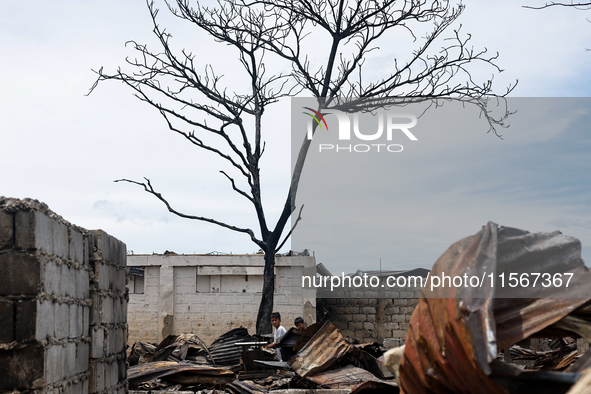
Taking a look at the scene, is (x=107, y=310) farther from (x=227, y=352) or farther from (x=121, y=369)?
(x=227, y=352)

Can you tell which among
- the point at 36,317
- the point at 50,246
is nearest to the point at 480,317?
the point at 36,317

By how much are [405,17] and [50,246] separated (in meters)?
11.1

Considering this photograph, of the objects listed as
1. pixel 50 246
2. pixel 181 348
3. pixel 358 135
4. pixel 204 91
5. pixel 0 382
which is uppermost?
pixel 204 91

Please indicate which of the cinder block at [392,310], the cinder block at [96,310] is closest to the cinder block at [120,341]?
the cinder block at [96,310]

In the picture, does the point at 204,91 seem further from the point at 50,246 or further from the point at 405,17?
the point at 50,246

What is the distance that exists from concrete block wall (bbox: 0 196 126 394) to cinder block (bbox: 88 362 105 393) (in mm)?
629

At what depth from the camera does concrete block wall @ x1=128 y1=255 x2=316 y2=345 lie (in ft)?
52.5

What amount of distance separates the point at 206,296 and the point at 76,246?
11.4 meters

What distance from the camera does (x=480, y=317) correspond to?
6.62 ft

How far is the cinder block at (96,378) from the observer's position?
212 inches

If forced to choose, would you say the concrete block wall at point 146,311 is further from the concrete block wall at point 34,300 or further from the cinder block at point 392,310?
the concrete block wall at point 34,300

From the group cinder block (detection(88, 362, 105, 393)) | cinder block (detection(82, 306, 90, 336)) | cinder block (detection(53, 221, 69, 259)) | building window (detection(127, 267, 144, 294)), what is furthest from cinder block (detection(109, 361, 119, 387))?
building window (detection(127, 267, 144, 294))

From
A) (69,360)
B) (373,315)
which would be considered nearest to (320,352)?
(69,360)

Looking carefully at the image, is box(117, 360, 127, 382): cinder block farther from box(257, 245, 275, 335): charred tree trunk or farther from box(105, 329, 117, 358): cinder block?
box(257, 245, 275, 335): charred tree trunk
